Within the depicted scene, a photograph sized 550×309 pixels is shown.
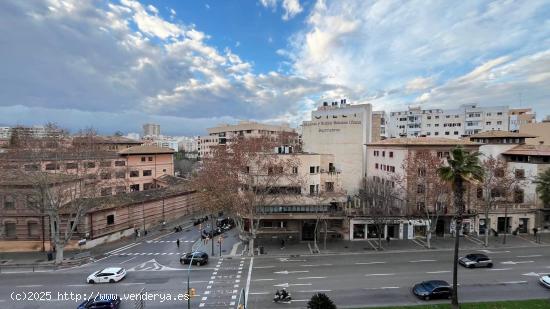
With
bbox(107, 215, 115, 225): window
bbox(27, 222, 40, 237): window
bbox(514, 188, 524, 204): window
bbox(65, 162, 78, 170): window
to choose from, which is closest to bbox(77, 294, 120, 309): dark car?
bbox(65, 162, 78, 170): window

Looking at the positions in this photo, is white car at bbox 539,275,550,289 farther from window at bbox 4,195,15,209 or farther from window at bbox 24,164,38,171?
window at bbox 4,195,15,209

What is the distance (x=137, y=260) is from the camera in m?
34.2

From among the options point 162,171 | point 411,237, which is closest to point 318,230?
point 411,237

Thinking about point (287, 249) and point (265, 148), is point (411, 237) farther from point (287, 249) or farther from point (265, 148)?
point (265, 148)

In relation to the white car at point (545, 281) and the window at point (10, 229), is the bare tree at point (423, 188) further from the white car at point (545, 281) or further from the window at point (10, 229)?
the window at point (10, 229)

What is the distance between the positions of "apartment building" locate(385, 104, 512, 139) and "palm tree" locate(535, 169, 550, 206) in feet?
137

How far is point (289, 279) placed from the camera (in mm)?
28078

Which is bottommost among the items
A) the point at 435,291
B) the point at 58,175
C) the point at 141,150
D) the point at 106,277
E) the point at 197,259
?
the point at 197,259

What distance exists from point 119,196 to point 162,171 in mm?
22438

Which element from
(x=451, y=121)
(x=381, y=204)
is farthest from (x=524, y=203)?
(x=451, y=121)

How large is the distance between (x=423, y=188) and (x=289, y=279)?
2324 centimetres

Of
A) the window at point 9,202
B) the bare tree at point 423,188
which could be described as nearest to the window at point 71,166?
the window at point 9,202

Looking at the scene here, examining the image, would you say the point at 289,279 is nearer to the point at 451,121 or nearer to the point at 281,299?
the point at 281,299

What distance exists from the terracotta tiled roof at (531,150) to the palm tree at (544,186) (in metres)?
3.58
